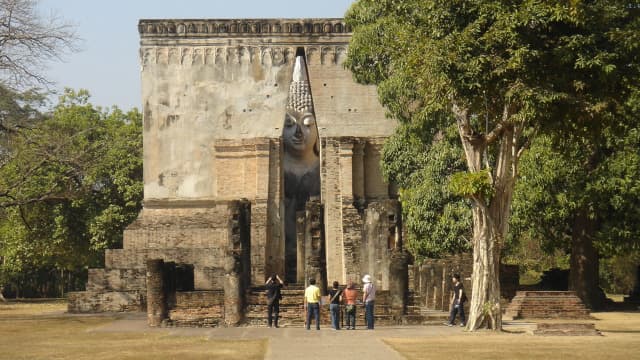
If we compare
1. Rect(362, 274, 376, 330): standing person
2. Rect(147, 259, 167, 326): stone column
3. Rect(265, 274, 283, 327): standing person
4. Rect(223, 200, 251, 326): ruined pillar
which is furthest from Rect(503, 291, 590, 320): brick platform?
Rect(147, 259, 167, 326): stone column

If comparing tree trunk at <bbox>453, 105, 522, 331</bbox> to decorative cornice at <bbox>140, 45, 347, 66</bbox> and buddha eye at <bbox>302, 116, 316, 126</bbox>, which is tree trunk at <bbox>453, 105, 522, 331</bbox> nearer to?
decorative cornice at <bbox>140, 45, 347, 66</bbox>

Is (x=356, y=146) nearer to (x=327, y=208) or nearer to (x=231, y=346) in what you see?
(x=327, y=208)

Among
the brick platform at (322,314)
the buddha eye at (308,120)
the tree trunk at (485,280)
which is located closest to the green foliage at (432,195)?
the buddha eye at (308,120)

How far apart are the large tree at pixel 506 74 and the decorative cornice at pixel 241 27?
12777mm

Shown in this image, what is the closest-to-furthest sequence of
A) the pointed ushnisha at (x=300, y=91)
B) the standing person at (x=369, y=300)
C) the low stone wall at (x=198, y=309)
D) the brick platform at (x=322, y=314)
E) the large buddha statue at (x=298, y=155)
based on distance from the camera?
the standing person at (x=369, y=300) → the brick platform at (x=322, y=314) → the low stone wall at (x=198, y=309) → the pointed ushnisha at (x=300, y=91) → the large buddha statue at (x=298, y=155)

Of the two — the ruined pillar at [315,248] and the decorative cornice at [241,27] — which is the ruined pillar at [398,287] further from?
the decorative cornice at [241,27]

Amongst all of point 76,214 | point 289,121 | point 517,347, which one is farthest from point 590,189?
point 76,214

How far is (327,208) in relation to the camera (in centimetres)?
3272

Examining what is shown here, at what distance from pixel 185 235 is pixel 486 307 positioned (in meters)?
13.5

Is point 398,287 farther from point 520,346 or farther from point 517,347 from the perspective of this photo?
point 517,347

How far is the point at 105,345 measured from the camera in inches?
703

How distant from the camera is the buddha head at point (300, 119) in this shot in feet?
111

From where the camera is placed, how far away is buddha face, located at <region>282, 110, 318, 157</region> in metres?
34.3

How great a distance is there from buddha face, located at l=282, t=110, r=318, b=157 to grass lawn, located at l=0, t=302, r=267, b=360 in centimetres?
1229
